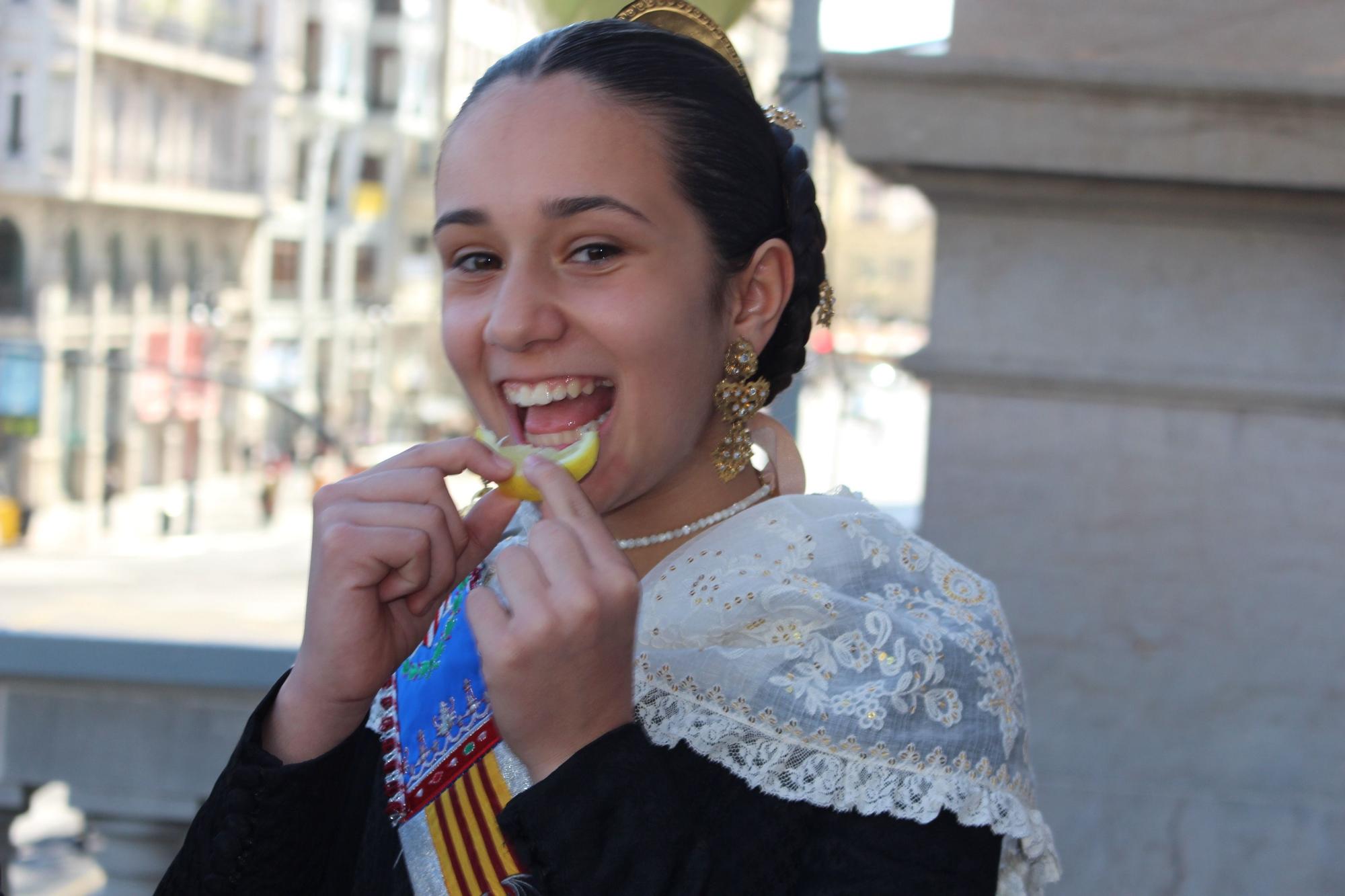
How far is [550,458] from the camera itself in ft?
4.64

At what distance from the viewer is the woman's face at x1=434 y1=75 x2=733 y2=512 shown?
4.67 ft

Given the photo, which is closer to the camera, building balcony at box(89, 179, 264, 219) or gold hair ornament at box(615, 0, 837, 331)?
gold hair ornament at box(615, 0, 837, 331)

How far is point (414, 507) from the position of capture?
1378mm

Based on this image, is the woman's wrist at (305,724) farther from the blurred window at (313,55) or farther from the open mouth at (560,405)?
the blurred window at (313,55)

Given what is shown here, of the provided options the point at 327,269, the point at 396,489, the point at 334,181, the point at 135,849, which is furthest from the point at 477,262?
the point at 334,181

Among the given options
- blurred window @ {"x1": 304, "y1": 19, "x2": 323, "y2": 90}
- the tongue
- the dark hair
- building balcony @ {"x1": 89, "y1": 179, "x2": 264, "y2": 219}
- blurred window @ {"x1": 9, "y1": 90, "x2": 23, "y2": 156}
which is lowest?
the tongue

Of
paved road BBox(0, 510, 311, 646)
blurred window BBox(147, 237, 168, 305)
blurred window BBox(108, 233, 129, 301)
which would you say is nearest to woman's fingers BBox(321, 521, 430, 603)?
paved road BBox(0, 510, 311, 646)

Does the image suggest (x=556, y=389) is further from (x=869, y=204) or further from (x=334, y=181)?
(x=869, y=204)

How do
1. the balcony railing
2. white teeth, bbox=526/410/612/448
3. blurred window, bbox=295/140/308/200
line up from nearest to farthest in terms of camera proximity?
1. white teeth, bbox=526/410/612/448
2. the balcony railing
3. blurred window, bbox=295/140/308/200

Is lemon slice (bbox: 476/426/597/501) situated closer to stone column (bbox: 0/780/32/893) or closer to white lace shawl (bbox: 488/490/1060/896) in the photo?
white lace shawl (bbox: 488/490/1060/896)

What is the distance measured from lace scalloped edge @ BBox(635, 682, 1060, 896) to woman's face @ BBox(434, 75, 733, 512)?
0.25 m

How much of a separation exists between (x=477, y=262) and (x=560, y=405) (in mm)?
186

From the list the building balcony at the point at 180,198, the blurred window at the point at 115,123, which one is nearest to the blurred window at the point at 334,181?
the building balcony at the point at 180,198

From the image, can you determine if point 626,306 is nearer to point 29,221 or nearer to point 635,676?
point 635,676
